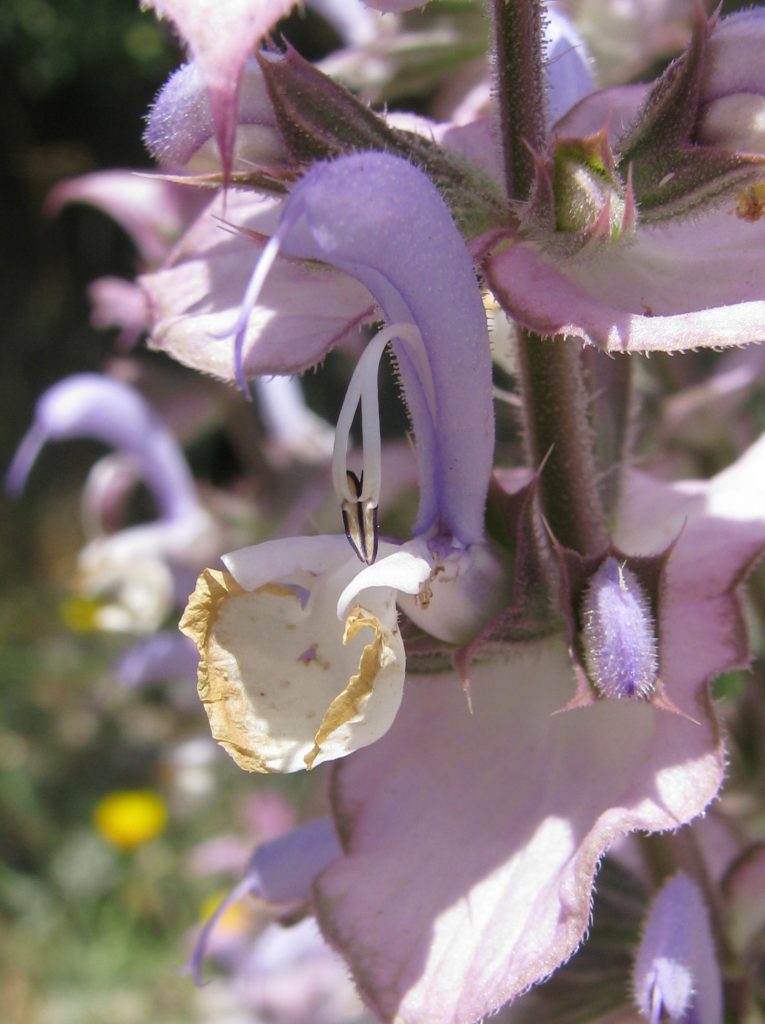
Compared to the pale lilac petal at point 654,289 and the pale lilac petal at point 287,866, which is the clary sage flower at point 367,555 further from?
the pale lilac petal at point 287,866

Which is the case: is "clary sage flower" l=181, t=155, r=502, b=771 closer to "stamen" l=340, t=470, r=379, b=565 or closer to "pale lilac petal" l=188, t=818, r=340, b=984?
"stamen" l=340, t=470, r=379, b=565

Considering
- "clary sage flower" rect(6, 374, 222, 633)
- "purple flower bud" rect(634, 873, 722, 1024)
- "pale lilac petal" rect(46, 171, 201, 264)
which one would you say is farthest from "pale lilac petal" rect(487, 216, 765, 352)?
"clary sage flower" rect(6, 374, 222, 633)

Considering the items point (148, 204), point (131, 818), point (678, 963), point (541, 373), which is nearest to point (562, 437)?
point (541, 373)

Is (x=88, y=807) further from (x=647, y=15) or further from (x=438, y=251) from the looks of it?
(x=438, y=251)

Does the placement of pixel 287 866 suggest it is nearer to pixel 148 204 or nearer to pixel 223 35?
pixel 223 35

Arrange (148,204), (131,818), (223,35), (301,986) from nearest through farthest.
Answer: (223,35)
(148,204)
(301,986)
(131,818)

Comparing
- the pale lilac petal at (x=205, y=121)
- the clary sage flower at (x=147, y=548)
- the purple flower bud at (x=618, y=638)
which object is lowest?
the clary sage flower at (x=147, y=548)

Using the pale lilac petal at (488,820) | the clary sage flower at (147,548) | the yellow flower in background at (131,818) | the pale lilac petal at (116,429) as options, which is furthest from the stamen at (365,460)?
the yellow flower in background at (131,818)

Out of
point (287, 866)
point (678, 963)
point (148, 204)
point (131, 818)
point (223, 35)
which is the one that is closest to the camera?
point (223, 35)
